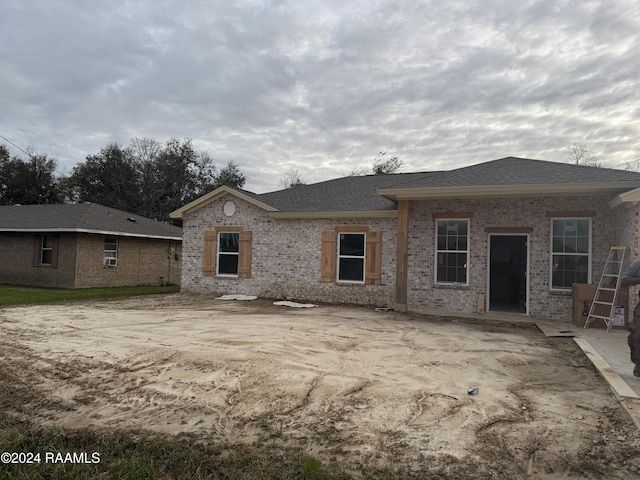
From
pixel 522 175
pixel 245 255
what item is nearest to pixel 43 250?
pixel 245 255

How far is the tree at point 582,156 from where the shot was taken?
34625 millimetres

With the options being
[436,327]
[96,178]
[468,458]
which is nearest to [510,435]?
[468,458]

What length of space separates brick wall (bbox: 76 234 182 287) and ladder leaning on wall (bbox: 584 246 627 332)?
A: 18250mm

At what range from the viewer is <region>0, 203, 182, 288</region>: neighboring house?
57.5ft

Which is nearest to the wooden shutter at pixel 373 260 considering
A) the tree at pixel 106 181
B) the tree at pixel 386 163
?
the tree at pixel 386 163

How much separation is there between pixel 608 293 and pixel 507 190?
3240 millimetres

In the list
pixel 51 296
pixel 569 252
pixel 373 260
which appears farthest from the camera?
pixel 51 296

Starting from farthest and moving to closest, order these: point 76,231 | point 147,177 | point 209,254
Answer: point 147,177 → point 76,231 → point 209,254

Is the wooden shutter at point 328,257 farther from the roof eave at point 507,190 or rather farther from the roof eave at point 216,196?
the roof eave at point 507,190

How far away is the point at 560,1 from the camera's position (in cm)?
914

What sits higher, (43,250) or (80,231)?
(80,231)

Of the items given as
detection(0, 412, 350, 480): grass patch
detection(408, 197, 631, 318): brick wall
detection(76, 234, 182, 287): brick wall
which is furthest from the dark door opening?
detection(76, 234, 182, 287): brick wall

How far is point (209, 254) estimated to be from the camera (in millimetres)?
15328

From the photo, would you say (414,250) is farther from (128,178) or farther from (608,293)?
(128,178)
